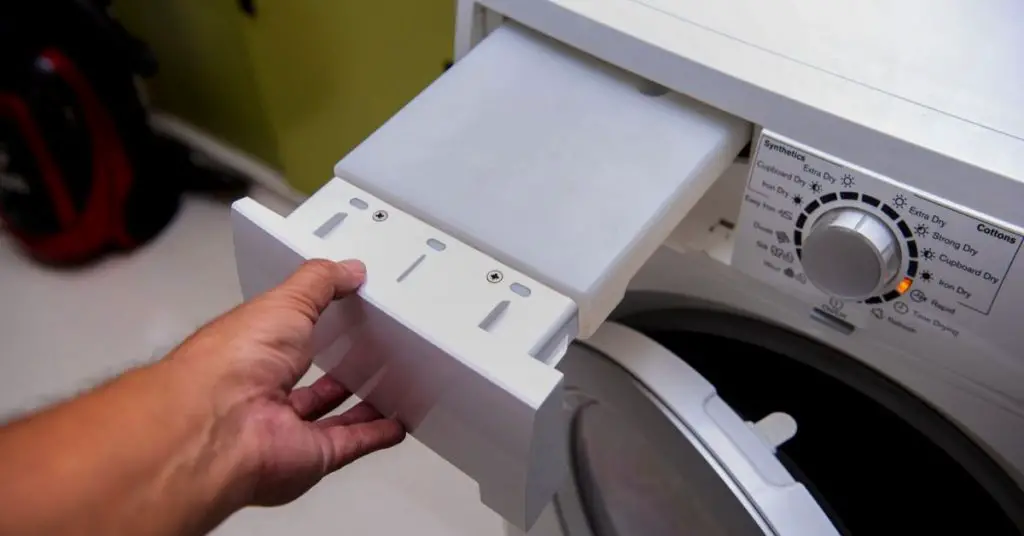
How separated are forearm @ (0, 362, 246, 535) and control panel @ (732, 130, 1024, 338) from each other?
12.9 inches

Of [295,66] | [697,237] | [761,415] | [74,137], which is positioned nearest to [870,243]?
[697,237]

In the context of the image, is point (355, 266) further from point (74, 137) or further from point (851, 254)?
point (74, 137)

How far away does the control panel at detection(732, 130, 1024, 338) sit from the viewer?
0.45m

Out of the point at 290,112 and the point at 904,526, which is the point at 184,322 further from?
the point at 904,526

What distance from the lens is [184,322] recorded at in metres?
1.36

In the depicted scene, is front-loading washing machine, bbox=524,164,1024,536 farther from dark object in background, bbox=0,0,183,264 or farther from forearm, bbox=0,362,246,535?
dark object in background, bbox=0,0,183,264

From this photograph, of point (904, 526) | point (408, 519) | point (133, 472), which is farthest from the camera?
point (408, 519)

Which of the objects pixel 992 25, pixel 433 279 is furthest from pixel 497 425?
pixel 992 25

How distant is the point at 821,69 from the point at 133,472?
0.41m

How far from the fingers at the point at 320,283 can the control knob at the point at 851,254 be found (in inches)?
9.8

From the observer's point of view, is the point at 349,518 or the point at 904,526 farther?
the point at 349,518

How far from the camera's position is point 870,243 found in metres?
0.47

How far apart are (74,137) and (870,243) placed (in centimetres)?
116

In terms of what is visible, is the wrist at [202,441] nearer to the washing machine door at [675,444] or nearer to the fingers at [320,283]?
the fingers at [320,283]
